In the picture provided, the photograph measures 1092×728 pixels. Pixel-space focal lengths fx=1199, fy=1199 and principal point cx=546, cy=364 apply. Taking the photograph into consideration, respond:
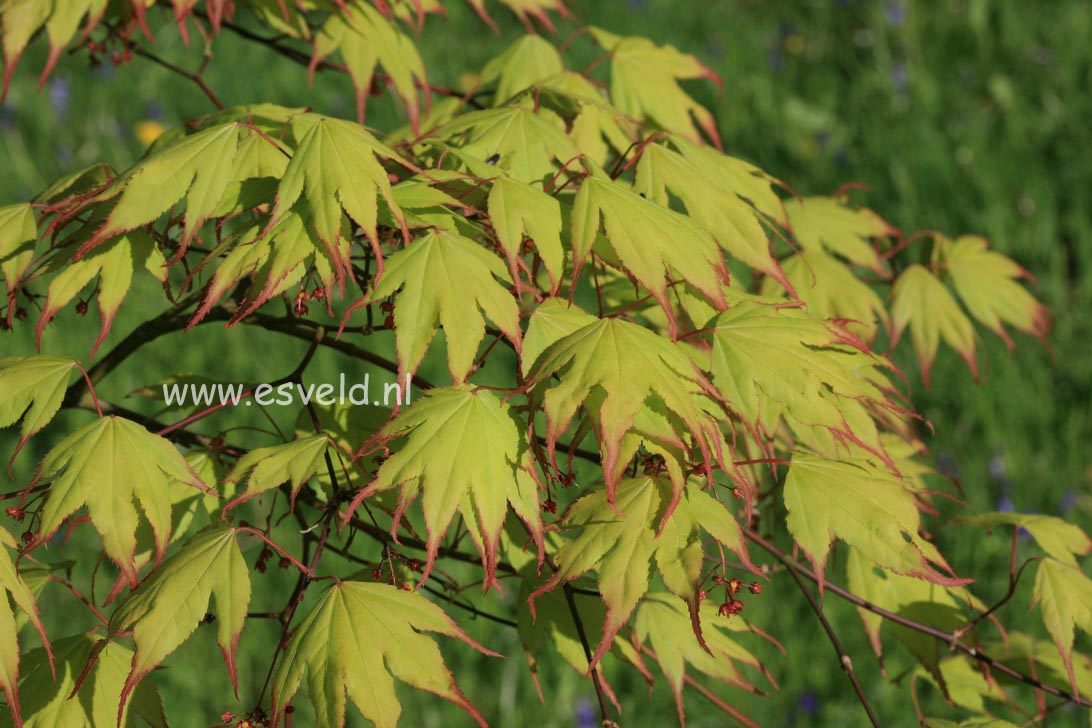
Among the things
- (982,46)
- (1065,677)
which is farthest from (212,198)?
(982,46)

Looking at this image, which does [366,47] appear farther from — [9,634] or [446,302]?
[9,634]

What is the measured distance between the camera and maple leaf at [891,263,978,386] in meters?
1.51

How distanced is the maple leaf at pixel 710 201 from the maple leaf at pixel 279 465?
38 cm

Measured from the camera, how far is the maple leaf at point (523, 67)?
1.42 m

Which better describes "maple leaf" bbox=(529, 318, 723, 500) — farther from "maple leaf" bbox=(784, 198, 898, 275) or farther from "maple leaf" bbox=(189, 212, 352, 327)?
"maple leaf" bbox=(784, 198, 898, 275)

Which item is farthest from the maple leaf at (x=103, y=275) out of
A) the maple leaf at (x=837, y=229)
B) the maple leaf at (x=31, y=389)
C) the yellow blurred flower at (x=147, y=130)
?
the yellow blurred flower at (x=147, y=130)

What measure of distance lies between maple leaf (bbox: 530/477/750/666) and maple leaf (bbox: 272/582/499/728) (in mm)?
90

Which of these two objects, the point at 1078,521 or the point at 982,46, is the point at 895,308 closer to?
the point at 1078,521

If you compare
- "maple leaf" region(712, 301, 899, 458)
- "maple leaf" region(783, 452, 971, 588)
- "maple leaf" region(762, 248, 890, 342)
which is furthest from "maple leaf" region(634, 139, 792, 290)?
"maple leaf" region(762, 248, 890, 342)

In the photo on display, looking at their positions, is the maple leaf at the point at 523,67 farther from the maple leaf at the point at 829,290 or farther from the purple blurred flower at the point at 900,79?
the purple blurred flower at the point at 900,79

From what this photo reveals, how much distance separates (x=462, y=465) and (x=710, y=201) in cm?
37

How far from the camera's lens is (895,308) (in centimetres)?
152

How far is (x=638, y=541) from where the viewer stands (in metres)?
0.91

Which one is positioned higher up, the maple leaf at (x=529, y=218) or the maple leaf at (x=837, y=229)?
the maple leaf at (x=529, y=218)
